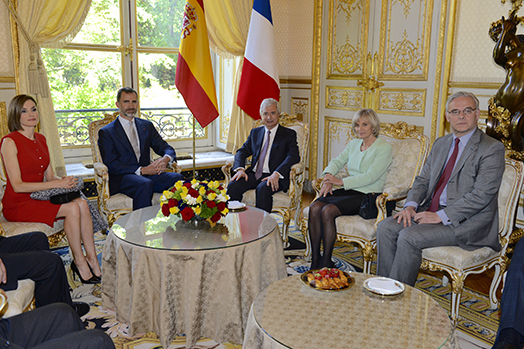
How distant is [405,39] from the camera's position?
459 cm

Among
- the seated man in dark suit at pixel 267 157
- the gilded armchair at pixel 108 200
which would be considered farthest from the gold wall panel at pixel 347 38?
the gilded armchair at pixel 108 200

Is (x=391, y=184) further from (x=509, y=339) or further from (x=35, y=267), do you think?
(x=35, y=267)

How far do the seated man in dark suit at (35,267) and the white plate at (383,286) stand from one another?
1.63 meters

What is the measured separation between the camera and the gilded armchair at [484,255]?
2576 mm

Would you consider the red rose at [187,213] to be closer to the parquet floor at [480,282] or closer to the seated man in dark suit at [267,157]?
the seated man in dark suit at [267,157]

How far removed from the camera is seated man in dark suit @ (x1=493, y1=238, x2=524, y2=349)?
213cm

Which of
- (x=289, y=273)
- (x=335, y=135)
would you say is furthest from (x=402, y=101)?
(x=289, y=273)

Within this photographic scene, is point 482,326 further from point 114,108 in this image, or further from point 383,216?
point 114,108

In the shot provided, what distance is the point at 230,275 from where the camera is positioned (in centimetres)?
237

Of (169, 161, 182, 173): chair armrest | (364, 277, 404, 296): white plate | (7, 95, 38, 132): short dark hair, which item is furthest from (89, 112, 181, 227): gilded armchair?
(364, 277, 404, 296): white plate

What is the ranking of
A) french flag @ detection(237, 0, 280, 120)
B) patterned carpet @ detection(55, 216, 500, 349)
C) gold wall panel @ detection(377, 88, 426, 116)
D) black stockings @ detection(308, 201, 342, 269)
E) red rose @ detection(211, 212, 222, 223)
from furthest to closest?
french flag @ detection(237, 0, 280, 120), gold wall panel @ detection(377, 88, 426, 116), black stockings @ detection(308, 201, 342, 269), red rose @ detection(211, 212, 222, 223), patterned carpet @ detection(55, 216, 500, 349)

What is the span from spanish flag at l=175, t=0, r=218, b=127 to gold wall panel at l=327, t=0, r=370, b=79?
1.76 m

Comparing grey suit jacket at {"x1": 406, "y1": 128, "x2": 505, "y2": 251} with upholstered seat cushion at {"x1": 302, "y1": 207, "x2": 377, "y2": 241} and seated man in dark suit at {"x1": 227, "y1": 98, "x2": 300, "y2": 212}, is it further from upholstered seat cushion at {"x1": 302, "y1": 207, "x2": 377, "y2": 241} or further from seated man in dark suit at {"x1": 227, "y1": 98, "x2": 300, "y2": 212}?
seated man in dark suit at {"x1": 227, "y1": 98, "x2": 300, "y2": 212}

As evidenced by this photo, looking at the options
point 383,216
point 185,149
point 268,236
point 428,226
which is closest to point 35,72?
point 185,149
